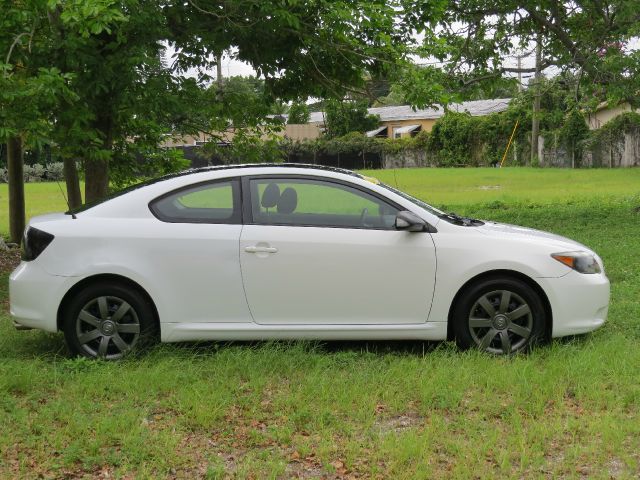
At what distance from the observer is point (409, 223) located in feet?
19.6

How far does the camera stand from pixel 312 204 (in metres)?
6.18

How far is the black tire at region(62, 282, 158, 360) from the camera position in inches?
235

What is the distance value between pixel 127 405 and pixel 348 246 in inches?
78.5

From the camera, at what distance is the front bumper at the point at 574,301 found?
19.9 feet

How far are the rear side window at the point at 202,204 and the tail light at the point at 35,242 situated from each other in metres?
0.81

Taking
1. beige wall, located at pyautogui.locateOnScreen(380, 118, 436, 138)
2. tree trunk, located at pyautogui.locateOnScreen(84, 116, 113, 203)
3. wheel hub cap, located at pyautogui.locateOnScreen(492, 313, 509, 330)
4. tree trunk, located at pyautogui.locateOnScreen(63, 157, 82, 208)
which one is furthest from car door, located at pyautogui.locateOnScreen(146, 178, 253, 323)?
beige wall, located at pyautogui.locateOnScreen(380, 118, 436, 138)

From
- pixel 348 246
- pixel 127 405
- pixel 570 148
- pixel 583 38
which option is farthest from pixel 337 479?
pixel 570 148

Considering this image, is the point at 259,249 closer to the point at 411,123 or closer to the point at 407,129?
the point at 407,129

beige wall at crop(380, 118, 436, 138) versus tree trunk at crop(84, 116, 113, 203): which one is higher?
beige wall at crop(380, 118, 436, 138)

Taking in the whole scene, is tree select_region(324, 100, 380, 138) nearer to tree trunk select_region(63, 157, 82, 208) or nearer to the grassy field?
tree trunk select_region(63, 157, 82, 208)

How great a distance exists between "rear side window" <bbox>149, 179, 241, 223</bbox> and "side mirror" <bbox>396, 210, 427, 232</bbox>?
3.98 feet

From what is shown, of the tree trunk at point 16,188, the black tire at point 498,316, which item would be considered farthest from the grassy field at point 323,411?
the tree trunk at point 16,188

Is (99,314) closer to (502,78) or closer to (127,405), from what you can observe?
(127,405)

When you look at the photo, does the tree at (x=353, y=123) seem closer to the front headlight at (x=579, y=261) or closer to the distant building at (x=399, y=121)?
the distant building at (x=399, y=121)
